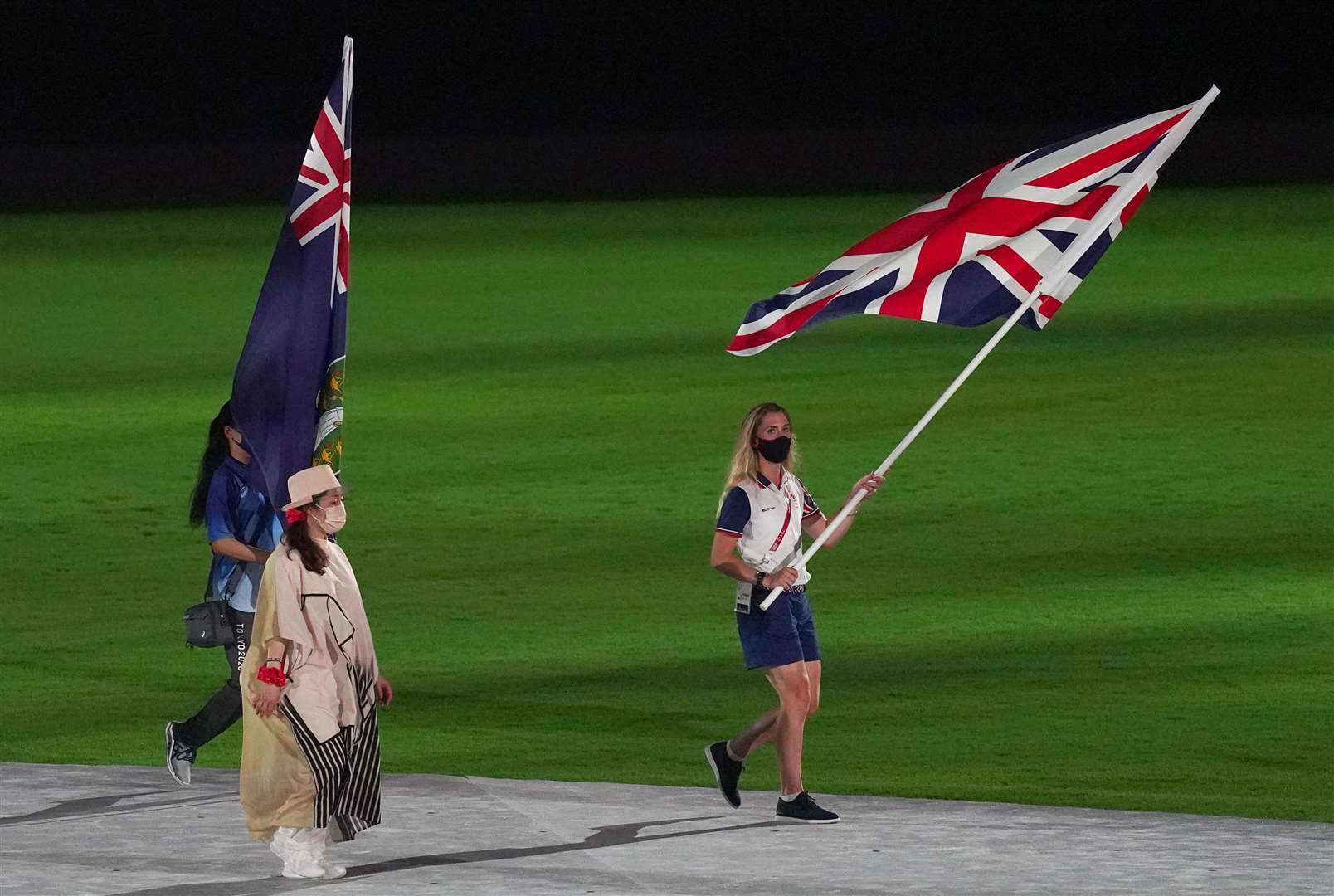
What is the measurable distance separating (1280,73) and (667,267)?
1314 cm

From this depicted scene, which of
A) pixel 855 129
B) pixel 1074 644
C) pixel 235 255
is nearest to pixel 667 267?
pixel 235 255

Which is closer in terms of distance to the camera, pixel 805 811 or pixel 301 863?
pixel 301 863

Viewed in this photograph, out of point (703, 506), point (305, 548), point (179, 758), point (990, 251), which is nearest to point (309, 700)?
point (305, 548)

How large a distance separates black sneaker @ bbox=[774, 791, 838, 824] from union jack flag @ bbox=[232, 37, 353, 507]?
1.95 m

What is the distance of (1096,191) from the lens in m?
9.64

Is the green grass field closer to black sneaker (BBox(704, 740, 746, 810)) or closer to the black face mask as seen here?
black sneaker (BBox(704, 740, 746, 810))

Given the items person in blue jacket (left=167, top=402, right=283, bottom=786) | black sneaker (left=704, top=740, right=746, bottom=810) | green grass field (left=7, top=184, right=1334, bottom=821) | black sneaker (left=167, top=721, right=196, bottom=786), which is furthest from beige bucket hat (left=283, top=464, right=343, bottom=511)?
green grass field (left=7, top=184, right=1334, bottom=821)

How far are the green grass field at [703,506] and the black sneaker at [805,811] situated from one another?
54.4 inches

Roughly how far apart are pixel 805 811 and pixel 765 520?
1.01 m

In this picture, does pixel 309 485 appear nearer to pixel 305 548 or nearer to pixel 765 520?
pixel 305 548

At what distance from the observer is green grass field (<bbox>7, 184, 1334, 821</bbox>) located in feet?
37.8

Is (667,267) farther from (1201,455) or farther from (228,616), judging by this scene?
(228,616)

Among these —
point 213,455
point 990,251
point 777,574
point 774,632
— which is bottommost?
point 774,632

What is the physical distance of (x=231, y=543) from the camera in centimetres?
952
